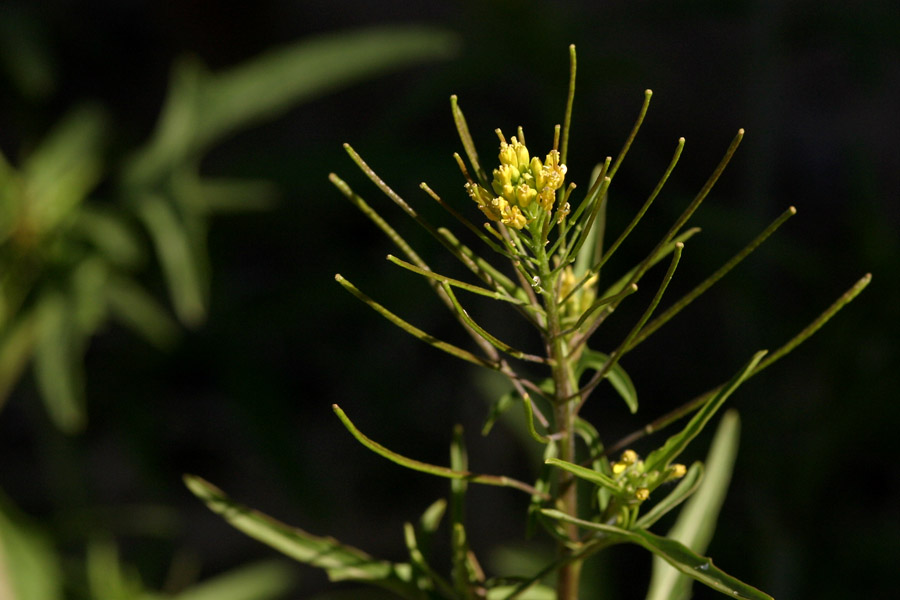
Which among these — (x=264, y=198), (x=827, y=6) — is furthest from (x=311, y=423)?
(x=827, y=6)

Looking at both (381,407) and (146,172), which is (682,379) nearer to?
(381,407)

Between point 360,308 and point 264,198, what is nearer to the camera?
point 264,198

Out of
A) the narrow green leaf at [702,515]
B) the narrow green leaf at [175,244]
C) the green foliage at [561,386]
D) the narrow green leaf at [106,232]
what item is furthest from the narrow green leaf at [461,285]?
the narrow green leaf at [106,232]

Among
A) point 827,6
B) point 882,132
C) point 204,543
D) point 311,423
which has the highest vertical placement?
point 827,6

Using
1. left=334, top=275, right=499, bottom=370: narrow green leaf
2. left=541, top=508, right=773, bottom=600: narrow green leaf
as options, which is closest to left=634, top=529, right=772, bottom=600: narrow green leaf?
left=541, top=508, right=773, bottom=600: narrow green leaf

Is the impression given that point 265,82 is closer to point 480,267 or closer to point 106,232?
point 106,232

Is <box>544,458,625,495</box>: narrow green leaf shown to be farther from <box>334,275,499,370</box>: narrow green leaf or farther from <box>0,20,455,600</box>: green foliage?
<box>0,20,455,600</box>: green foliage
